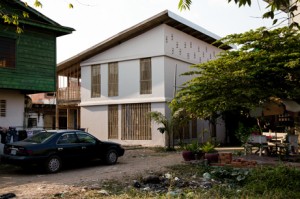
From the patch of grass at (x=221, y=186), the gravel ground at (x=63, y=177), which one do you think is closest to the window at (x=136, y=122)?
the gravel ground at (x=63, y=177)

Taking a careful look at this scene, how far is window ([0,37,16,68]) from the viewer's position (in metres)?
16.0

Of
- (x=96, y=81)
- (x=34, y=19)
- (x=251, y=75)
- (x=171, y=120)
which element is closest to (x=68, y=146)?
(x=34, y=19)

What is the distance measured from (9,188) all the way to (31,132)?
21.5 feet

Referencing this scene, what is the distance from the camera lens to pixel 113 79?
24.7 meters

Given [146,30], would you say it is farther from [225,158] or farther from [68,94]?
[225,158]

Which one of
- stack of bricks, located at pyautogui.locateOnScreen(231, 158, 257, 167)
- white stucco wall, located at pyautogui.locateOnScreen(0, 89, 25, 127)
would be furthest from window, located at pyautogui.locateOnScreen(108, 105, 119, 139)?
stack of bricks, located at pyautogui.locateOnScreen(231, 158, 257, 167)

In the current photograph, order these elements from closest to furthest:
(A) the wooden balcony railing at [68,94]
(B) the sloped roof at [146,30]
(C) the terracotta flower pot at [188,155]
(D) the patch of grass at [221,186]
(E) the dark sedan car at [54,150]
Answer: (D) the patch of grass at [221,186], (E) the dark sedan car at [54,150], (C) the terracotta flower pot at [188,155], (B) the sloped roof at [146,30], (A) the wooden balcony railing at [68,94]

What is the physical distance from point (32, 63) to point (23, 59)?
489 millimetres

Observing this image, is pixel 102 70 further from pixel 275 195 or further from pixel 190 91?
pixel 275 195

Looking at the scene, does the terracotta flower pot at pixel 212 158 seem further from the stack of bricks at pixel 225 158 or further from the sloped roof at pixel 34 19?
the sloped roof at pixel 34 19

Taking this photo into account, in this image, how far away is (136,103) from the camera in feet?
77.2

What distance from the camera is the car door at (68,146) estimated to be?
12867mm

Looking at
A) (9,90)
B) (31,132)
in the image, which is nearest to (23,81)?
(9,90)

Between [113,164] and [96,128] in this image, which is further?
[96,128]
